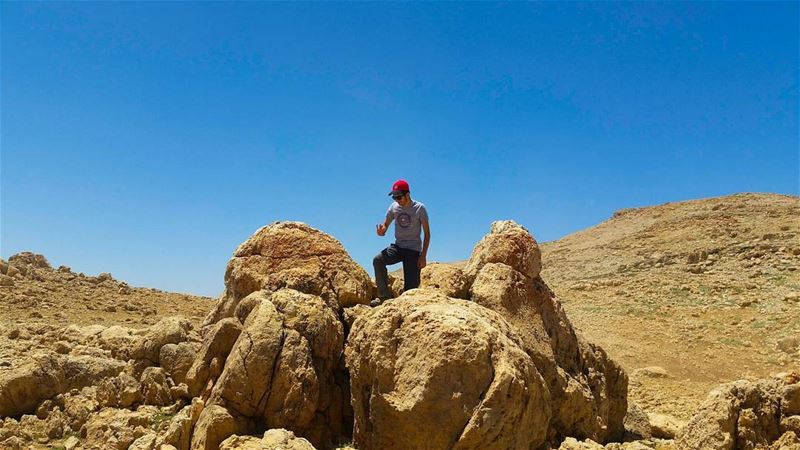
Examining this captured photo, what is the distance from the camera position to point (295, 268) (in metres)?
9.65

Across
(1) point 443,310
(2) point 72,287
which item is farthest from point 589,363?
(2) point 72,287

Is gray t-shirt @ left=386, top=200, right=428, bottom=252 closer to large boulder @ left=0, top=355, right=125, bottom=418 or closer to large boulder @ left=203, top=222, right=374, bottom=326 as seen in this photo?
large boulder @ left=203, top=222, right=374, bottom=326

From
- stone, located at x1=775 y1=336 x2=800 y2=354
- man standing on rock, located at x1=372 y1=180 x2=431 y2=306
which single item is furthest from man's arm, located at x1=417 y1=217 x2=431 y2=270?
stone, located at x1=775 y1=336 x2=800 y2=354

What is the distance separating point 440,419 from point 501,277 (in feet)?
10.3

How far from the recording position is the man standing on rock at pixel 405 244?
10.1 meters

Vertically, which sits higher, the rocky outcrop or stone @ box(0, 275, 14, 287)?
stone @ box(0, 275, 14, 287)

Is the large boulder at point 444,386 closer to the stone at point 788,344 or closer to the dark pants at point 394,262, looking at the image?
the dark pants at point 394,262

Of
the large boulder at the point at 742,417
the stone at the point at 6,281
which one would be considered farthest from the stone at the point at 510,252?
the stone at the point at 6,281

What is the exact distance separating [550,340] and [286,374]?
3958mm

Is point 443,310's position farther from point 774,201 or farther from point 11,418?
point 774,201

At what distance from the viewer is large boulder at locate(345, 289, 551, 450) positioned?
6957mm

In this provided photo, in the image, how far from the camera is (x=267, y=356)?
7.70 meters

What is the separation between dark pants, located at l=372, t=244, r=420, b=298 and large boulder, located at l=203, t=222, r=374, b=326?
Result: 0.21m

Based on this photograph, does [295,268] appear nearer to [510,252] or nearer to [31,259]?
[510,252]
